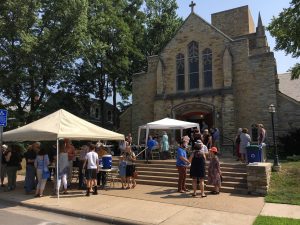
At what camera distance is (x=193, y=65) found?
1008 inches

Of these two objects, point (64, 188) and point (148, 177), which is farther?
point (148, 177)

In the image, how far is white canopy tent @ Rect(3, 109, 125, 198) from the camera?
37.8 feet

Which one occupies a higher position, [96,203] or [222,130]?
[222,130]

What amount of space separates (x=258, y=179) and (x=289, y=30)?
9758 millimetres

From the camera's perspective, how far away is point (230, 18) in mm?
33250

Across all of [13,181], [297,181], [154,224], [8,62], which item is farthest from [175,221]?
[8,62]

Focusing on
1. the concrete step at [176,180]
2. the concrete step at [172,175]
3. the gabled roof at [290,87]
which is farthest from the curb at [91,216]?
the gabled roof at [290,87]

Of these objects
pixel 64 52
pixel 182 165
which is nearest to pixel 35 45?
pixel 64 52

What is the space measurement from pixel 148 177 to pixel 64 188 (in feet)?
13.2

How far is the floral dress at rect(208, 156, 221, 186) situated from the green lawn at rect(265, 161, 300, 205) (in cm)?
166

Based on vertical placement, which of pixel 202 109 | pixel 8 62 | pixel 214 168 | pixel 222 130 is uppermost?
pixel 8 62

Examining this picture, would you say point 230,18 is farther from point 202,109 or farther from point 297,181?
point 297,181

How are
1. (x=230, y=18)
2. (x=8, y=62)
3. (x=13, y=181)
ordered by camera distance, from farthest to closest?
1. (x=230, y=18)
2. (x=8, y=62)
3. (x=13, y=181)

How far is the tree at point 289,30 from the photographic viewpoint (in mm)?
17655
